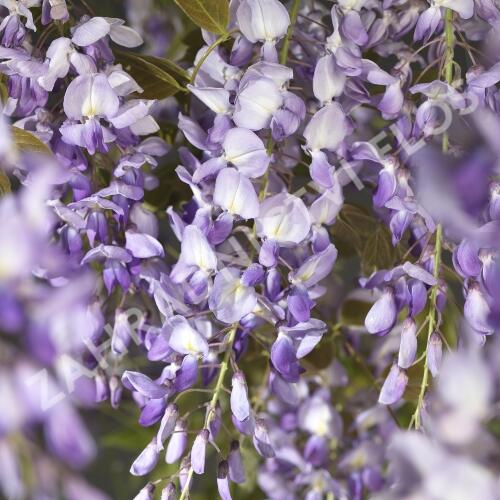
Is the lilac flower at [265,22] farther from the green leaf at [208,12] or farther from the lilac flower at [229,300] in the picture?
the lilac flower at [229,300]

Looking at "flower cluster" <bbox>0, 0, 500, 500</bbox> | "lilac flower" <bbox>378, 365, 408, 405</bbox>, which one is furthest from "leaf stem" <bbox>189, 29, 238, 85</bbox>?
"lilac flower" <bbox>378, 365, 408, 405</bbox>

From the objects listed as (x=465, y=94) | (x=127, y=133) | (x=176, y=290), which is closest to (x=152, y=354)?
(x=176, y=290)

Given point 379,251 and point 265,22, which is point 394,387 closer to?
point 379,251

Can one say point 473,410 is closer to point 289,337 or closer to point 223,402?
point 289,337

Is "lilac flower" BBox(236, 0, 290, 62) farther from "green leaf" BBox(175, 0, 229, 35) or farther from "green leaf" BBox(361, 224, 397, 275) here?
"green leaf" BBox(361, 224, 397, 275)

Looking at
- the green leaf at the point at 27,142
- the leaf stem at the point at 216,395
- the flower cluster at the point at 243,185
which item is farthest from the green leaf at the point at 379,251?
the green leaf at the point at 27,142

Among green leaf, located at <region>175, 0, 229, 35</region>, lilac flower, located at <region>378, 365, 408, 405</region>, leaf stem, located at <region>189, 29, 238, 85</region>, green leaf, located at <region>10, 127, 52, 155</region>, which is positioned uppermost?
green leaf, located at <region>175, 0, 229, 35</region>
